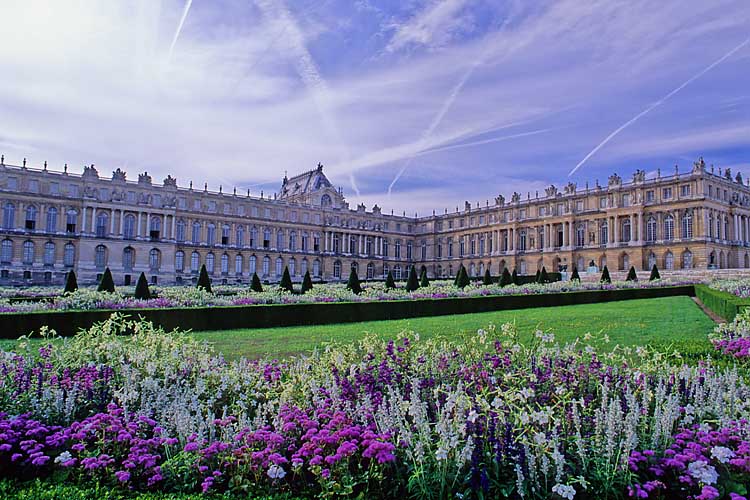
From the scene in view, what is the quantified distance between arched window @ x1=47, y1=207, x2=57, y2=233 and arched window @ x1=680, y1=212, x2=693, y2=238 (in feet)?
172

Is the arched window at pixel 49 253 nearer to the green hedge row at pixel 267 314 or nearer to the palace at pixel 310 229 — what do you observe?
the palace at pixel 310 229

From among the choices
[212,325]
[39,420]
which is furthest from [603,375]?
[212,325]

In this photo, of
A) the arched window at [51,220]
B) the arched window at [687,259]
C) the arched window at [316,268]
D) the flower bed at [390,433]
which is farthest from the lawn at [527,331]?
the arched window at [316,268]

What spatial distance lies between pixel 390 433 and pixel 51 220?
51.1 metres

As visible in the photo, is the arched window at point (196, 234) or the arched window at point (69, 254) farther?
the arched window at point (196, 234)

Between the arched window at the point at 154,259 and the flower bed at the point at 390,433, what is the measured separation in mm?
47960

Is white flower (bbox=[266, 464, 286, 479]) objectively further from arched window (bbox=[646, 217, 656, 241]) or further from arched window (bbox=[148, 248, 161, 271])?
arched window (bbox=[646, 217, 656, 241])

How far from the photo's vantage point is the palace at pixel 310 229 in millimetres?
45812

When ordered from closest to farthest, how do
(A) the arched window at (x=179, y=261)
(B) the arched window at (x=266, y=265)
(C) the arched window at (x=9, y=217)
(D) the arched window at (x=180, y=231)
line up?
1. (C) the arched window at (x=9, y=217)
2. (A) the arched window at (x=179, y=261)
3. (D) the arched window at (x=180, y=231)
4. (B) the arched window at (x=266, y=265)

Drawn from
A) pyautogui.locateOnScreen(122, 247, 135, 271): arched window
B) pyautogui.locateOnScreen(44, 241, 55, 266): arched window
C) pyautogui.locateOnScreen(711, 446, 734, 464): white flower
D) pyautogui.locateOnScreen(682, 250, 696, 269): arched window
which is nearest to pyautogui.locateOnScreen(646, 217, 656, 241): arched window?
pyautogui.locateOnScreen(682, 250, 696, 269): arched window

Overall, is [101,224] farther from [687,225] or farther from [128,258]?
[687,225]

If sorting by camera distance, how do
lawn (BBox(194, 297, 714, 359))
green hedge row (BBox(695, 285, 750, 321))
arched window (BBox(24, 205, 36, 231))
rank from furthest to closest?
1. arched window (BBox(24, 205, 36, 231))
2. green hedge row (BBox(695, 285, 750, 321))
3. lawn (BBox(194, 297, 714, 359))

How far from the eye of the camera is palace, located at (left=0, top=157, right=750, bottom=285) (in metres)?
45.8

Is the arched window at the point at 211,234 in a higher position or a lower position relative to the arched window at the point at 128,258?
higher
